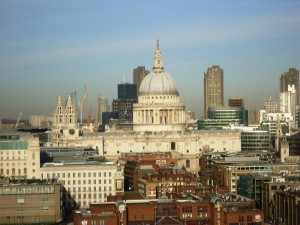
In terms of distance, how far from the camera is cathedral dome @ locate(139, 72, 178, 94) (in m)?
176

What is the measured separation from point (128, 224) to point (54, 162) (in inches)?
1450

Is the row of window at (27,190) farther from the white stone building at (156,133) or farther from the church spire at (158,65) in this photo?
the church spire at (158,65)

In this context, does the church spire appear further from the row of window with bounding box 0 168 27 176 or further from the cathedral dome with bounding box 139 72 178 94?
the row of window with bounding box 0 168 27 176

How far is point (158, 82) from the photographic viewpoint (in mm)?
177125

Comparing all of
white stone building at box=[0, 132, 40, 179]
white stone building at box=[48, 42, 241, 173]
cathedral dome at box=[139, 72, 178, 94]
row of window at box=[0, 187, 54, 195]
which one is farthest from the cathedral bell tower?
row of window at box=[0, 187, 54, 195]

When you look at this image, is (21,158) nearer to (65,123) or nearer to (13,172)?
(13,172)

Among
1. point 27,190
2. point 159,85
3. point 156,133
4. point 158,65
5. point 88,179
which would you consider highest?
point 158,65

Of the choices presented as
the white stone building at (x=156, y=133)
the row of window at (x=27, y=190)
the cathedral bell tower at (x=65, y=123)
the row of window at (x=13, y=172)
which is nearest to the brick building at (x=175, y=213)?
the row of window at (x=27, y=190)

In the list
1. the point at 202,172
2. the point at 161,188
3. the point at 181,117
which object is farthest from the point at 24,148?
the point at 181,117

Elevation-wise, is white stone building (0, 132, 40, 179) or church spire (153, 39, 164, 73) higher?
church spire (153, 39, 164, 73)

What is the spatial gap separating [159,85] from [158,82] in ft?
2.14

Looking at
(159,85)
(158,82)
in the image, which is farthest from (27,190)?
(158,82)

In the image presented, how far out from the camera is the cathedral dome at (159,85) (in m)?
176

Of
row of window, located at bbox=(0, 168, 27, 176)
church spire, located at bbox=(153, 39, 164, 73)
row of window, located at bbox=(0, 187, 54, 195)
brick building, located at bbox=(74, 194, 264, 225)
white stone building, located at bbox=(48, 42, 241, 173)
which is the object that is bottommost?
brick building, located at bbox=(74, 194, 264, 225)
